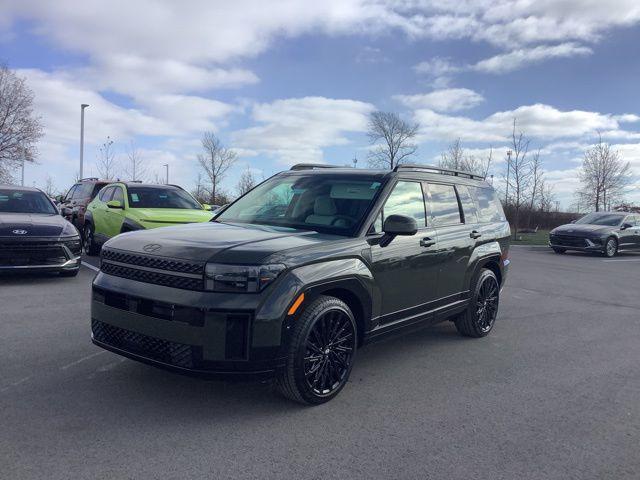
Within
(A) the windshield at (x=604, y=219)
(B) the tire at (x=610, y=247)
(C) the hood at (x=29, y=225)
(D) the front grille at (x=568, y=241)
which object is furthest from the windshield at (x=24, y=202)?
(A) the windshield at (x=604, y=219)

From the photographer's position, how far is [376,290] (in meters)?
4.34

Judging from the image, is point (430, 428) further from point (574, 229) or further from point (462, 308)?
point (574, 229)

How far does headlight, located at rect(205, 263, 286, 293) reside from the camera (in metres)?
3.46

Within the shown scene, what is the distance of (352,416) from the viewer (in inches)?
149

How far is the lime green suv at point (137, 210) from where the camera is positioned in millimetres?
9609

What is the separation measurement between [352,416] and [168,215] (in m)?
6.79

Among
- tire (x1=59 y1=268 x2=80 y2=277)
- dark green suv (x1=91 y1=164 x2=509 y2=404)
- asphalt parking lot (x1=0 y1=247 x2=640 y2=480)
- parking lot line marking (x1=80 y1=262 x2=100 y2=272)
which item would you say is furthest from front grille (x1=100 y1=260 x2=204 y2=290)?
parking lot line marking (x1=80 y1=262 x2=100 y2=272)

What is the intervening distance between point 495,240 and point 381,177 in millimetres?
2266

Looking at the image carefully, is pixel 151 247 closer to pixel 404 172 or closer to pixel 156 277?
pixel 156 277

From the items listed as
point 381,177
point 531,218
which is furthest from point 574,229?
point 531,218

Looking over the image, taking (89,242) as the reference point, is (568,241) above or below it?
above

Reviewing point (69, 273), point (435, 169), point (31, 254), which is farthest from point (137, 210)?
point (435, 169)

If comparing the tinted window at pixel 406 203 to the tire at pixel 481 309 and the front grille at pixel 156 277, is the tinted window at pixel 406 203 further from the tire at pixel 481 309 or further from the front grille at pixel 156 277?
the front grille at pixel 156 277

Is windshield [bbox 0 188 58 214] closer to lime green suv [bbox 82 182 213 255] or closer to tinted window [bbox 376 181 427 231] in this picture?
lime green suv [bbox 82 182 213 255]
